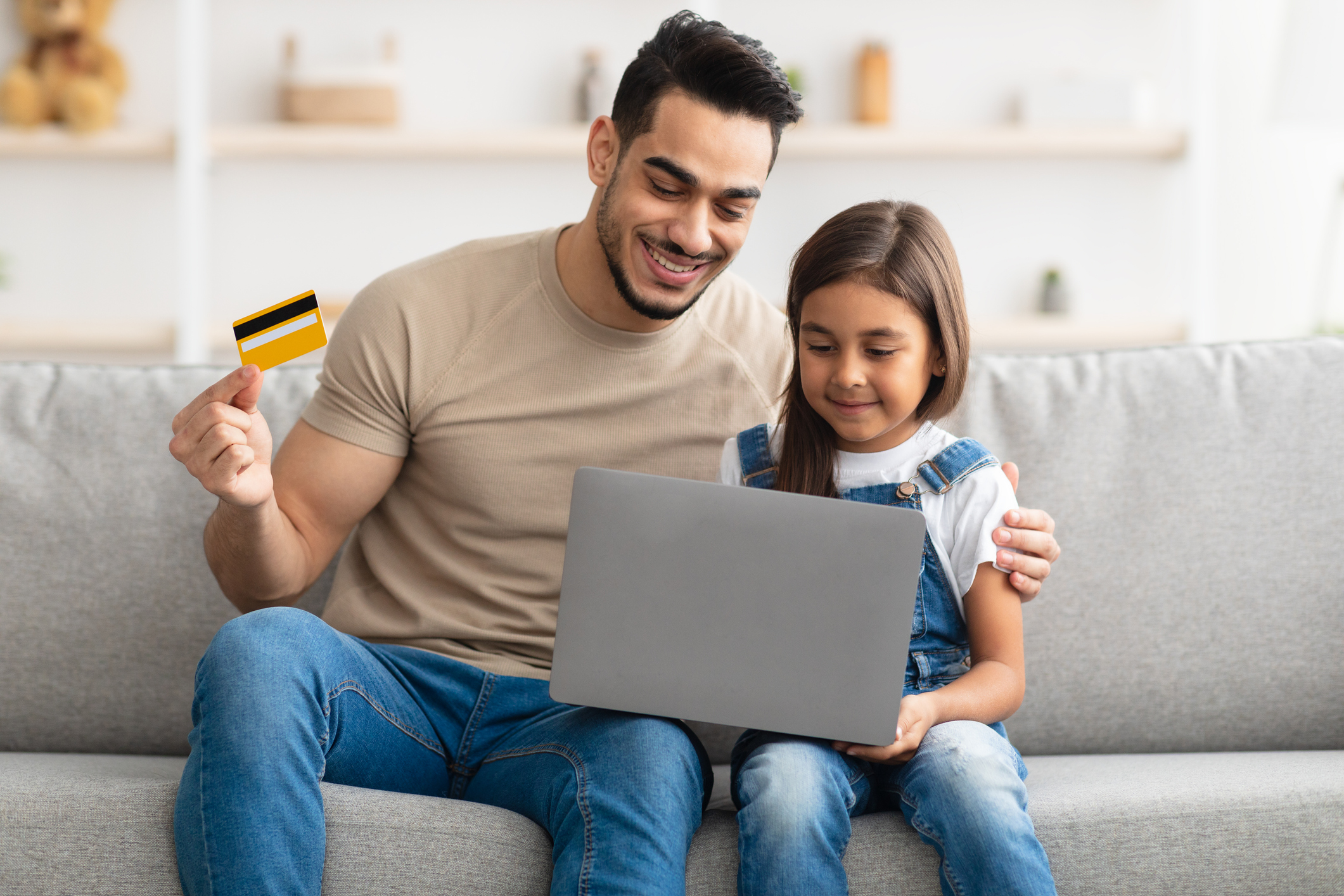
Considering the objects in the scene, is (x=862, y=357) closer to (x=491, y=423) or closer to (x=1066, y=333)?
(x=491, y=423)

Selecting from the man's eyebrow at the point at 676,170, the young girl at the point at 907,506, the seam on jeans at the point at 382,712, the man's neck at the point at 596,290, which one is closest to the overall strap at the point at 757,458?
the young girl at the point at 907,506

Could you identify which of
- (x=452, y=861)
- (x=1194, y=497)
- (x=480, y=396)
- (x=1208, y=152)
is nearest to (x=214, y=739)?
(x=452, y=861)

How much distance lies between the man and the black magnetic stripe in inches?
3.0

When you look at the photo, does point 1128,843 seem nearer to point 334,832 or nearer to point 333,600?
point 334,832

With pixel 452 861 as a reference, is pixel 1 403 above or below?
above

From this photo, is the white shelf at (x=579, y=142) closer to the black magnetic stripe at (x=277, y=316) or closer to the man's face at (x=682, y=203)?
the man's face at (x=682, y=203)

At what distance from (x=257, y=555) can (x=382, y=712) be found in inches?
10.4

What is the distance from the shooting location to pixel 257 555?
4.21 feet

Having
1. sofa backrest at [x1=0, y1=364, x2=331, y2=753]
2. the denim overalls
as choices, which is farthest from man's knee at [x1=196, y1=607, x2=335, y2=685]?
the denim overalls

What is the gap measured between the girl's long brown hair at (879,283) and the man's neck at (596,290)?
22 cm

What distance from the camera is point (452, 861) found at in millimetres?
1032

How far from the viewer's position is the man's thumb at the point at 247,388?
112 centimetres

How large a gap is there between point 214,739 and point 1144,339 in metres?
2.94

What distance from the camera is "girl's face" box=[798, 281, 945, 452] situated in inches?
47.3
